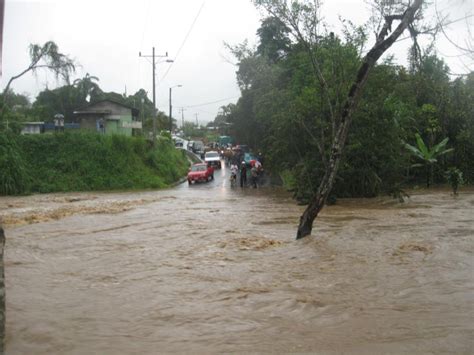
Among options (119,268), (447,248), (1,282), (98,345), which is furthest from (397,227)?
(1,282)

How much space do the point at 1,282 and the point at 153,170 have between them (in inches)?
1347

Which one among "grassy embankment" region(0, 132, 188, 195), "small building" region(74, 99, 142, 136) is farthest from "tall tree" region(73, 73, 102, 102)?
"grassy embankment" region(0, 132, 188, 195)

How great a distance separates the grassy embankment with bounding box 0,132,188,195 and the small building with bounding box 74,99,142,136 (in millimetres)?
12281

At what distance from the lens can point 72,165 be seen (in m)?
33.8

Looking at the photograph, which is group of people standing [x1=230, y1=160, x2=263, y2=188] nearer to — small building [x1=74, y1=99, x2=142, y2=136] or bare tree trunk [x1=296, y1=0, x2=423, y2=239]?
small building [x1=74, y1=99, x2=142, y2=136]

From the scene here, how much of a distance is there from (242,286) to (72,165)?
91.6 ft

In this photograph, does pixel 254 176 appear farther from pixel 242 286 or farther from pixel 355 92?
pixel 242 286

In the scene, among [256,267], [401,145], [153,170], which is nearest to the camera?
[256,267]

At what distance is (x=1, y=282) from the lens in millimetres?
4723

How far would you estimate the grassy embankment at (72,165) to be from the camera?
30.5 m

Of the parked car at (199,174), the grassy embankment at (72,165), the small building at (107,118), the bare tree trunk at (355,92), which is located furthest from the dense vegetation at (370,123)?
the small building at (107,118)

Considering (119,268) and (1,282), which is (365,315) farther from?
(119,268)

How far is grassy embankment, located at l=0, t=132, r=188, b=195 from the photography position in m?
30.5

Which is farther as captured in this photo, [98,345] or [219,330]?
[219,330]
